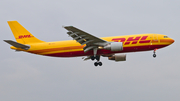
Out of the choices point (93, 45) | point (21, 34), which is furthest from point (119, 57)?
point (21, 34)

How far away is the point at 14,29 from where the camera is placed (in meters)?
49.1

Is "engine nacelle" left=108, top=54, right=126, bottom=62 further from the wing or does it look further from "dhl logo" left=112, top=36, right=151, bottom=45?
the wing

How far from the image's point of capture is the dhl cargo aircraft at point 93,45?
141ft

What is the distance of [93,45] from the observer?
44.2m

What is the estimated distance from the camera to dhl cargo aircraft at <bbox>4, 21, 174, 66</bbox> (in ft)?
141

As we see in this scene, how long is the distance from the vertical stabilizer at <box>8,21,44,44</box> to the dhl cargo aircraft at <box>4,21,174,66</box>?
2.58 ft

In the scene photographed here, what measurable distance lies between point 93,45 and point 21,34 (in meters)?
12.7

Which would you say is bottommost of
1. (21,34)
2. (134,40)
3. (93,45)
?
(93,45)

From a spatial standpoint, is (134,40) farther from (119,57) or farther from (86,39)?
(86,39)

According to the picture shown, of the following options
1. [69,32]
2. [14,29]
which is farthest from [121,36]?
[14,29]

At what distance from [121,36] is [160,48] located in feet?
20.2

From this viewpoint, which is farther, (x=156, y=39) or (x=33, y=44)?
(x=33, y=44)

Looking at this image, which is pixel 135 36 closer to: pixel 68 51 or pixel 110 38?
pixel 110 38

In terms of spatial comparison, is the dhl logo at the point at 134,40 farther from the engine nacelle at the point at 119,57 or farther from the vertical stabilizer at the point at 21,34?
the vertical stabilizer at the point at 21,34
